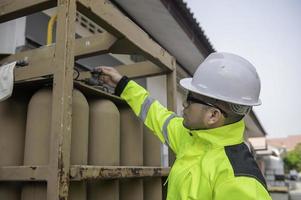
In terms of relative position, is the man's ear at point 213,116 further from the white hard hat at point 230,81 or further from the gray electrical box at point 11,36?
the gray electrical box at point 11,36

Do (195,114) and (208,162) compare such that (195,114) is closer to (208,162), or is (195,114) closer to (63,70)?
(208,162)

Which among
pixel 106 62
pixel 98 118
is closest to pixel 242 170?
pixel 98 118

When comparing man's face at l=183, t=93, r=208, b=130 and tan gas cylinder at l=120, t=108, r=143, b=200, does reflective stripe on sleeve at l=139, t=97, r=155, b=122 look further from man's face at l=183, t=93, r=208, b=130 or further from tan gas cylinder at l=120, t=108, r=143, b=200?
man's face at l=183, t=93, r=208, b=130

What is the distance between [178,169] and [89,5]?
0.84m

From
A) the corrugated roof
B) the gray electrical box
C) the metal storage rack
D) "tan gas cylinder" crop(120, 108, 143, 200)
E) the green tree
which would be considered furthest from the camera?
the green tree

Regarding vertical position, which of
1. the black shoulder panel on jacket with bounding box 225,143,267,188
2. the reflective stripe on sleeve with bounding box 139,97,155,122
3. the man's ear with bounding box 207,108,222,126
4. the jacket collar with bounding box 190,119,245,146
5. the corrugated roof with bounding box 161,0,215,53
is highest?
the corrugated roof with bounding box 161,0,215,53

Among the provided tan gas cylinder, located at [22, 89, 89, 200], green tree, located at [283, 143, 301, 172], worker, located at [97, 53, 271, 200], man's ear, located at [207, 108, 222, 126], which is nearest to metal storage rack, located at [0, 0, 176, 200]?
tan gas cylinder, located at [22, 89, 89, 200]

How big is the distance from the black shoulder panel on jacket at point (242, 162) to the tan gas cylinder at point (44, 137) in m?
0.64

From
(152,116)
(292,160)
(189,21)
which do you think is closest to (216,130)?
(152,116)

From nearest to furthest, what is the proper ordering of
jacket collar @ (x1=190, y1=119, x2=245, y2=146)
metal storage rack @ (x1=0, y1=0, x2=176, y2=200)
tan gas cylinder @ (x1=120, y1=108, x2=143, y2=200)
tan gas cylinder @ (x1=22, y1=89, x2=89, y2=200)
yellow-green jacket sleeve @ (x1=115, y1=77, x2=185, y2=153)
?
metal storage rack @ (x1=0, y1=0, x2=176, y2=200) < tan gas cylinder @ (x1=22, y1=89, x2=89, y2=200) < jacket collar @ (x1=190, y1=119, x2=245, y2=146) < tan gas cylinder @ (x1=120, y1=108, x2=143, y2=200) < yellow-green jacket sleeve @ (x1=115, y1=77, x2=185, y2=153)

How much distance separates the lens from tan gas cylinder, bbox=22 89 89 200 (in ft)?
4.51

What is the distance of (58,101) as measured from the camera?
4.31 feet

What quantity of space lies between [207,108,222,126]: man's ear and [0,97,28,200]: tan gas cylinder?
0.85 metres

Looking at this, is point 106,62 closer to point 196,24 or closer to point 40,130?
point 196,24
